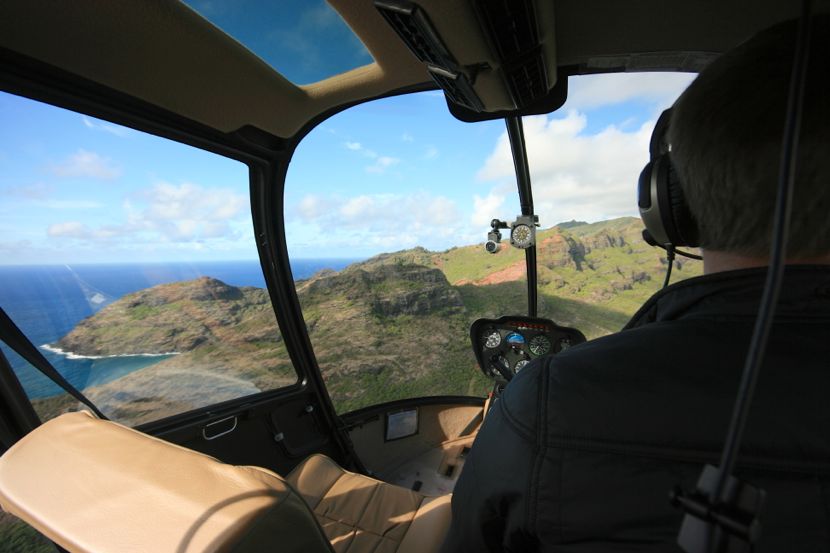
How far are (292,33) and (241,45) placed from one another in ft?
0.62

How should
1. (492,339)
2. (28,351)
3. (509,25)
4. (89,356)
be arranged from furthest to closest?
(492,339) < (89,356) < (28,351) < (509,25)

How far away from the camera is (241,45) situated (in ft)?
4.10

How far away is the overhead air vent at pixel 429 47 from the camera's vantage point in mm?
996

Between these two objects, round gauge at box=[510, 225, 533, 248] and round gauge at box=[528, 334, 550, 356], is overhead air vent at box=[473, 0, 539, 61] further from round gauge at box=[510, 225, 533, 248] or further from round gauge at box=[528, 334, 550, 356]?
round gauge at box=[528, 334, 550, 356]

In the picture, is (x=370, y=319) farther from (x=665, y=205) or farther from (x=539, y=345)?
(x=665, y=205)

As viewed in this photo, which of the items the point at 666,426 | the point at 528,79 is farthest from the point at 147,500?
the point at 528,79

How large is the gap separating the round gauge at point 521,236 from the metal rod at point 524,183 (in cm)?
19

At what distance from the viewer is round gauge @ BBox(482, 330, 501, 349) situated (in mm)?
2303

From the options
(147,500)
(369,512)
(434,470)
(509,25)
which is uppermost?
(509,25)

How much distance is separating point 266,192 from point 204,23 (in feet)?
3.44

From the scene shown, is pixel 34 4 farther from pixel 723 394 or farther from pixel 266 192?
pixel 723 394

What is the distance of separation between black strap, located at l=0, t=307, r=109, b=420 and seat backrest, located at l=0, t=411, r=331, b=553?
2.55 feet

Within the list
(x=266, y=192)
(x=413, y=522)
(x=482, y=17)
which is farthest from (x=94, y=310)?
(x=482, y=17)

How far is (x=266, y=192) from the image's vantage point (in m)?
2.09
